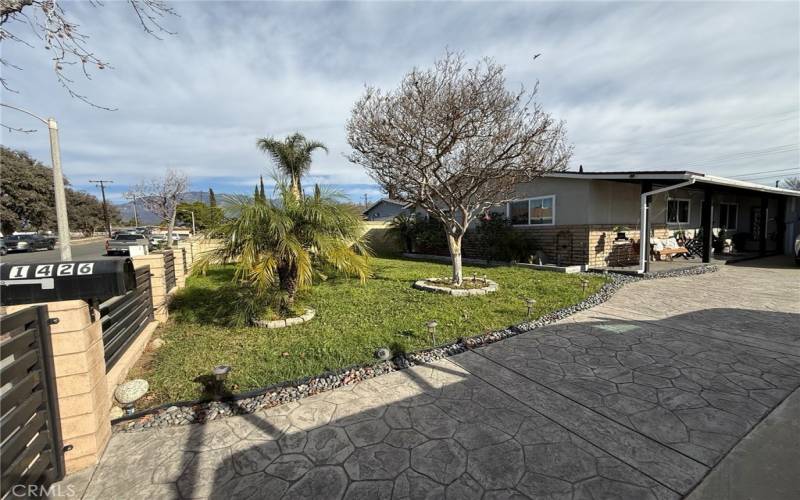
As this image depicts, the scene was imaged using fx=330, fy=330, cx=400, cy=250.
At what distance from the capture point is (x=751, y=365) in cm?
362

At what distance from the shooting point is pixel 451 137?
696 centimetres

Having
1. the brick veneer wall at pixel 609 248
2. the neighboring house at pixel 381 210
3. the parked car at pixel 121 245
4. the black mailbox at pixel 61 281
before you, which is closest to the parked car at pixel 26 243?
the parked car at pixel 121 245

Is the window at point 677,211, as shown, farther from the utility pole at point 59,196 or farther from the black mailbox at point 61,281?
the utility pole at point 59,196

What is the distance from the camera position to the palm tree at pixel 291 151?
14078mm

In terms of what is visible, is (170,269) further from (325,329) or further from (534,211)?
(534,211)

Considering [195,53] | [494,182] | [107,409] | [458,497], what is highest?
[195,53]

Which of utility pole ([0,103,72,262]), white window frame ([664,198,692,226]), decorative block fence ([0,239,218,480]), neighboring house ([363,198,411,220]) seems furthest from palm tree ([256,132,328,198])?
white window frame ([664,198,692,226])

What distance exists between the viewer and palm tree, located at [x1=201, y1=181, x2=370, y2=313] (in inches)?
191

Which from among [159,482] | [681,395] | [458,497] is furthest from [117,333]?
[681,395]

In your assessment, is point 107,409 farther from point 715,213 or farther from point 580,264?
point 715,213

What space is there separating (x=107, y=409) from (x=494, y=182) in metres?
7.95

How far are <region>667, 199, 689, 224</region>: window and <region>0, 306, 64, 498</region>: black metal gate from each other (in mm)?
16655

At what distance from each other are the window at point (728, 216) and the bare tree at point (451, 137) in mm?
11971

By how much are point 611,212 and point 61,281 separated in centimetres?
Answer: 1272
